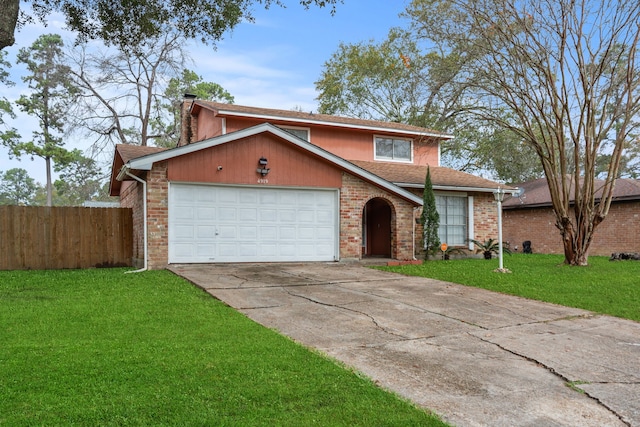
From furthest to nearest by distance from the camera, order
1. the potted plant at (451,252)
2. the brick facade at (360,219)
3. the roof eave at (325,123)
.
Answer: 1. the potted plant at (451,252)
2. the roof eave at (325,123)
3. the brick facade at (360,219)

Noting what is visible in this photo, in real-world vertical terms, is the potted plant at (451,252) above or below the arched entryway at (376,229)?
below

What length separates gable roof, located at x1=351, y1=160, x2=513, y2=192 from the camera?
53.2 feet

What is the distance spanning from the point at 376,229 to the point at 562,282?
7.38 m

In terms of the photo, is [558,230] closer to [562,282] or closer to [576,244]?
[576,244]

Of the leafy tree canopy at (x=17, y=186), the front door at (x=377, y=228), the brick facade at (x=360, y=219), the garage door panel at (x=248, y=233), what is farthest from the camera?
the leafy tree canopy at (x=17, y=186)

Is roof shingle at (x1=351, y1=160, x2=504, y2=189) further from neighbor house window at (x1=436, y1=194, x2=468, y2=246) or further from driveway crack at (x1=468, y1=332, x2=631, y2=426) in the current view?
driveway crack at (x1=468, y1=332, x2=631, y2=426)

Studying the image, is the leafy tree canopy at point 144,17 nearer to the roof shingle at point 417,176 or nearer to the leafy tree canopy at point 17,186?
the roof shingle at point 417,176

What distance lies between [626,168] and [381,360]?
3878 cm

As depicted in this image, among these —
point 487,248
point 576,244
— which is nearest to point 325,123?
point 487,248

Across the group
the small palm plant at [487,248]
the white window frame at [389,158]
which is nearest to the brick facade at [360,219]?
the small palm plant at [487,248]

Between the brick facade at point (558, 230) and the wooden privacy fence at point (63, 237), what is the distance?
18765 millimetres

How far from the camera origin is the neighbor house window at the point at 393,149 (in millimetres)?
18877

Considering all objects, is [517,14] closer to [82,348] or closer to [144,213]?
[144,213]

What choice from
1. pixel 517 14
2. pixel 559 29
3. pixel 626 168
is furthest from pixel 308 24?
pixel 626 168
